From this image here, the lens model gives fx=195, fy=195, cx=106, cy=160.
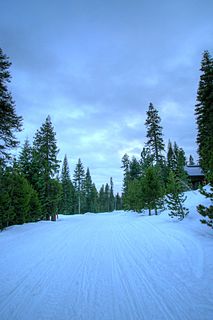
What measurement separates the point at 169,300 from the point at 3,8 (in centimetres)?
1690

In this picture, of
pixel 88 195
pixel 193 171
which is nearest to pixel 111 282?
pixel 193 171

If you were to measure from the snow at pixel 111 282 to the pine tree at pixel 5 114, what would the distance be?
7.87 m

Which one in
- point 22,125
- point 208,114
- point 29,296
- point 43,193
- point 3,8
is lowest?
point 29,296

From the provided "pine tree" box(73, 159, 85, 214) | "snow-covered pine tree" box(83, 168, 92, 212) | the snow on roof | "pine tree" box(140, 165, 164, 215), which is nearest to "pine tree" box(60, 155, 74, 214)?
"pine tree" box(73, 159, 85, 214)

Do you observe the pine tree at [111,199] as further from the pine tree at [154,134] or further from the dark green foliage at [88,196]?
the pine tree at [154,134]

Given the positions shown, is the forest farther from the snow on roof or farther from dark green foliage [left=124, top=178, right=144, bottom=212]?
the snow on roof

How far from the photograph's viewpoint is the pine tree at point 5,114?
1323 centimetres

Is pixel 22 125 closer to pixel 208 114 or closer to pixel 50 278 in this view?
pixel 50 278

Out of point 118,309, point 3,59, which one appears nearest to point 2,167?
point 3,59

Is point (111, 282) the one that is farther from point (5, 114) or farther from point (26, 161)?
point (26, 161)

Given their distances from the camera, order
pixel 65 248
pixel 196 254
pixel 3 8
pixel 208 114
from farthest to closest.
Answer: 1. pixel 208 114
2. pixel 3 8
3. pixel 65 248
4. pixel 196 254

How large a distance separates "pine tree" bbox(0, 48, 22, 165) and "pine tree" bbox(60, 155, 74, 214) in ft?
120

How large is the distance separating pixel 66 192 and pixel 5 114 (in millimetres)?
39851

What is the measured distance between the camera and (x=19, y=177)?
16922 mm
